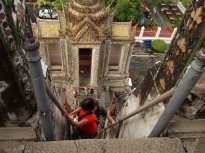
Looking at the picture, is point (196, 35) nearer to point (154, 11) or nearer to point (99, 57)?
point (99, 57)

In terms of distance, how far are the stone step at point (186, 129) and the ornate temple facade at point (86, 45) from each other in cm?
979

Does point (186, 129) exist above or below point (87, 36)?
above

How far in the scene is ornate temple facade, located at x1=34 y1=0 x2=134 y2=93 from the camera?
44.4ft

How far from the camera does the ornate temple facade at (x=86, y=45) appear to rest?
533 inches

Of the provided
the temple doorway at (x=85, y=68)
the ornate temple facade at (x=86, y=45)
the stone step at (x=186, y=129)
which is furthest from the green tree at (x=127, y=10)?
the stone step at (x=186, y=129)

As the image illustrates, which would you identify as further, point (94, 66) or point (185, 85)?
point (94, 66)

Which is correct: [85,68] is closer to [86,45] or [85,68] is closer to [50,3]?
[86,45]

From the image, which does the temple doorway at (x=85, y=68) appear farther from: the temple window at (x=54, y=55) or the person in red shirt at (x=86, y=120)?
the person in red shirt at (x=86, y=120)

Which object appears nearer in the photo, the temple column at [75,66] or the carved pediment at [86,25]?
the carved pediment at [86,25]

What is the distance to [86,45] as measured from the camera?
1391 centimetres

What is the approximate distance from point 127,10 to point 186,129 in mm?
18573

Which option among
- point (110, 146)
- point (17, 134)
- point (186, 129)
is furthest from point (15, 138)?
point (186, 129)

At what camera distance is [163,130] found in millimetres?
3689

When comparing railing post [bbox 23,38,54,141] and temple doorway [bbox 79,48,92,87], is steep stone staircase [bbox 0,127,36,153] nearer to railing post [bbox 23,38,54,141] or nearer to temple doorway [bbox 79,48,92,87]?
railing post [bbox 23,38,54,141]
